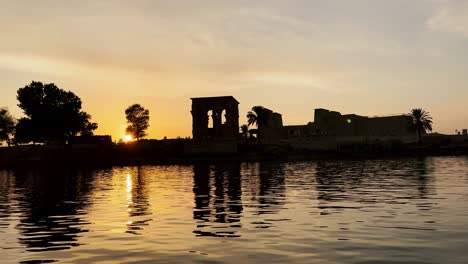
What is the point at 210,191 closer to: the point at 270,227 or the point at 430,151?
the point at 270,227

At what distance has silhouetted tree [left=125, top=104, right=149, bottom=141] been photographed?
168 m

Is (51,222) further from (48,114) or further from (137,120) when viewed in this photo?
(137,120)

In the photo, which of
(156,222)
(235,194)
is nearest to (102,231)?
(156,222)

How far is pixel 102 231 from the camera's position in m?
19.0

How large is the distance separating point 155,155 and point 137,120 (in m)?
45.5

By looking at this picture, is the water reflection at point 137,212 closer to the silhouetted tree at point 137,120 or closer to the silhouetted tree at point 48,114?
the silhouetted tree at point 48,114

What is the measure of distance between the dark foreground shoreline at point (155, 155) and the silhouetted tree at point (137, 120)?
33.2 metres

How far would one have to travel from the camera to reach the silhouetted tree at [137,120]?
167500 mm

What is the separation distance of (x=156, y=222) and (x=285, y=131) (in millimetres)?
127812

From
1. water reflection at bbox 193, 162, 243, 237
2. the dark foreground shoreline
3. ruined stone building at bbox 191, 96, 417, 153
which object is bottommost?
water reflection at bbox 193, 162, 243, 237

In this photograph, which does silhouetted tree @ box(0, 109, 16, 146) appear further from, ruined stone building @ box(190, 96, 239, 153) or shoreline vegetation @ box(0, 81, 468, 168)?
ruined stone building @ box(190, 96, 239, 153)

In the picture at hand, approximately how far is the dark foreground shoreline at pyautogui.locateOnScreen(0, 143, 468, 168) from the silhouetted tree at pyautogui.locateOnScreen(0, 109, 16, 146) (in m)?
22.2

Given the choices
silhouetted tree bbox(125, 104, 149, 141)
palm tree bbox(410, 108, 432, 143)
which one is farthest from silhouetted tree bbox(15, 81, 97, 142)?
palm tree bbox(410, 108, 432, 143)

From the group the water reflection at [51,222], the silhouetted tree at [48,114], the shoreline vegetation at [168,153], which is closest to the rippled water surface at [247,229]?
the water reflection at [51,222]
